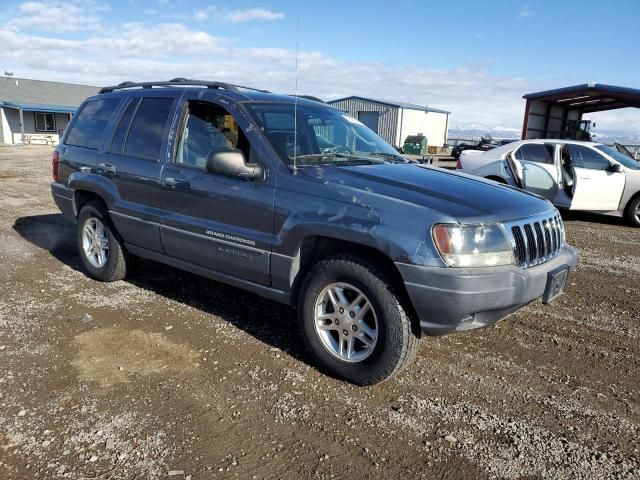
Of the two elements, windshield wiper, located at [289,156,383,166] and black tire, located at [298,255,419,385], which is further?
windshield wiper, located at [289,156,383,166]

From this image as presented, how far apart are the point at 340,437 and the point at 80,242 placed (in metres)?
3.97

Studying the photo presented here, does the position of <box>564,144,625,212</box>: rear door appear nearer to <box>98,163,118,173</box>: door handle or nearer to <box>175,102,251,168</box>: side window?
<box>175,102,251,168</box>: side window

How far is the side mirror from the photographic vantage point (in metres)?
3.59

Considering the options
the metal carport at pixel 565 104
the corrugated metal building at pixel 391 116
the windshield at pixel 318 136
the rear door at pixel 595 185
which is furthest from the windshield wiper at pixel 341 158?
the corrugated metal building at pixel 391 116

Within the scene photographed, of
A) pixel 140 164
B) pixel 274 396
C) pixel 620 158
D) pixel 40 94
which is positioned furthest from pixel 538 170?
pixel 40 94

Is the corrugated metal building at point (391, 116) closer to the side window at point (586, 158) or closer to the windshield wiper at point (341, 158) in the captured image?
the side window at point (586, 158)

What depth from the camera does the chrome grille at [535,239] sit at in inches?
124

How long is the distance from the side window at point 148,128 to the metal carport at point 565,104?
22.4 meters

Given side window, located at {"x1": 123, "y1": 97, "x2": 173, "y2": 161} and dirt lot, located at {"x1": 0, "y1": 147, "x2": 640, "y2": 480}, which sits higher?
side window, located at {"x1": 123, "y1": 97, "x2": 173, "y2": 161}

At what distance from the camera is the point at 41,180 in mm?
14281

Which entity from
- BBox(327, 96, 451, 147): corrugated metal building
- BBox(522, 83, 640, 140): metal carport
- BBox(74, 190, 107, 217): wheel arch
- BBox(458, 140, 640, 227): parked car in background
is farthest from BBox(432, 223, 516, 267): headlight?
BBox(327, 96, 451, 147): corrugated metal building

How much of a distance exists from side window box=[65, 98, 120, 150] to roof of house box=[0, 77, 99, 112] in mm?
32954

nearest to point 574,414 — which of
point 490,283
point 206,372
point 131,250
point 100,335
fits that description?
point 490,283

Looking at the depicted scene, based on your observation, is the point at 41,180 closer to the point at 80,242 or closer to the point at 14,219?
the point at 14,219
